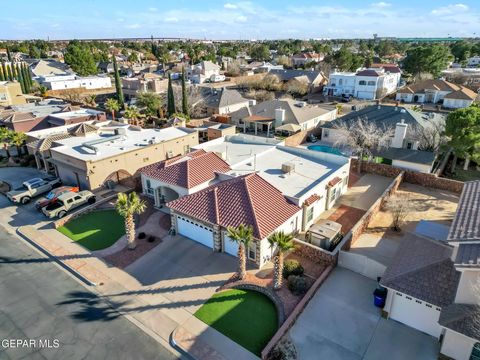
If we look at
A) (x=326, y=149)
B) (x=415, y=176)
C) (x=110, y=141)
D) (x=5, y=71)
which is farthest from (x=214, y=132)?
(x=5, y=71)

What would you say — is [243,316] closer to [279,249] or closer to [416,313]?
[279,249]

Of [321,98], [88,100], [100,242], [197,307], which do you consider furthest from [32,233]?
[321,98]

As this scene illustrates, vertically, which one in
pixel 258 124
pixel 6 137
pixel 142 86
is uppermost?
pixel 142 86

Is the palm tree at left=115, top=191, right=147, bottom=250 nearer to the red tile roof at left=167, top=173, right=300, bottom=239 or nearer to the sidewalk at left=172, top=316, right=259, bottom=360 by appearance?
the red tile roof at left=167, top=173, right=300, bottom=239

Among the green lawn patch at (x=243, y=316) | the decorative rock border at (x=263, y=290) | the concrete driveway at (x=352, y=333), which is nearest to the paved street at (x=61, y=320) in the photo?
the green lawn patch at (x=243, y=316)

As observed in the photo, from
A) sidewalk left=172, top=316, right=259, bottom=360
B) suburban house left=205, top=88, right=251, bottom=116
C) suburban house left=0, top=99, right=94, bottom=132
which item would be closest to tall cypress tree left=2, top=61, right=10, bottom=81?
suburban house left=0, top=99, right=94, bottom=132

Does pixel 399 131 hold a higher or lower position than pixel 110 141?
higher
